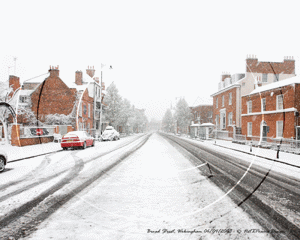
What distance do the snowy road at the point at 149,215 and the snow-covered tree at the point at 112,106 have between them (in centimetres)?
3742

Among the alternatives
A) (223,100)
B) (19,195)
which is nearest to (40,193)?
(19,195)

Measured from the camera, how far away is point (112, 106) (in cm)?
4266

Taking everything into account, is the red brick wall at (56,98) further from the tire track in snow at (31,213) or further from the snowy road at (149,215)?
the snowy road at (149,215)

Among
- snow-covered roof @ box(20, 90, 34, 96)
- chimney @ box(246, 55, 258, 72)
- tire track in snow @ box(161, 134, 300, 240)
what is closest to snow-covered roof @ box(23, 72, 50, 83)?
snow-covered roof @ box(20, 90, 34, 96)

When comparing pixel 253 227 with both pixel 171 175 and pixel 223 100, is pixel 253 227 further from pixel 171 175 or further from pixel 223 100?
pixel 223 100

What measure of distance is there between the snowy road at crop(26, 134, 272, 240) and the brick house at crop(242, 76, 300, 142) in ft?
38.4

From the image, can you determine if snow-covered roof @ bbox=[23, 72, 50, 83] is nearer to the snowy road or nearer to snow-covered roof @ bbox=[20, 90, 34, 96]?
snow-covered roof @ bbox=[20, 90, 34, 96]

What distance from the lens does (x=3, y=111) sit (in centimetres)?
1931

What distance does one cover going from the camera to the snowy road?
3.14 m

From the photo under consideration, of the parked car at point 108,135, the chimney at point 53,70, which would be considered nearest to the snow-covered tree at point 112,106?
the parked car at point 108,135

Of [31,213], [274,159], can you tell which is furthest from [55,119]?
[274,159]

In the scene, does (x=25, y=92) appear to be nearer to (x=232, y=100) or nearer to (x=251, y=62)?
(x=251, y=62)

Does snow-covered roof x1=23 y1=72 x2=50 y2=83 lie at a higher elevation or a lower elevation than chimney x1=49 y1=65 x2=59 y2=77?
lower

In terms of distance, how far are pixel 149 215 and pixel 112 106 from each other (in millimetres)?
39892
